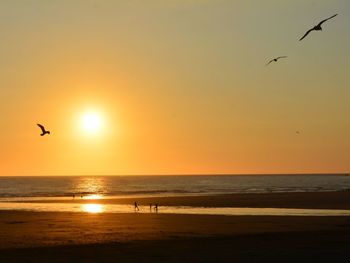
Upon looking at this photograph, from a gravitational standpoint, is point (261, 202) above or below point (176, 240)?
above

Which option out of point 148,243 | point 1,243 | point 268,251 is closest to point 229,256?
point 268,251

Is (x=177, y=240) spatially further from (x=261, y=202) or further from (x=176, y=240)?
(x=261, y=202)

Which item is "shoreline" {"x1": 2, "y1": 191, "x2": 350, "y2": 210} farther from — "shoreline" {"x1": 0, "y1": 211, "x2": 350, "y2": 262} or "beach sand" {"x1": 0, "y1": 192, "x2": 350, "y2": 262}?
"shoreline" {"x1": 0, "y1": 211, "x2": 350, "y2": 262}

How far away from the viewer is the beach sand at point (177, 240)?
75.0 ft

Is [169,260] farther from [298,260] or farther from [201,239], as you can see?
[201,239]

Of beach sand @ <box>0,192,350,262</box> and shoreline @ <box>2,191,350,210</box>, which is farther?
shoreline @ <box>2,191,350,210</box>

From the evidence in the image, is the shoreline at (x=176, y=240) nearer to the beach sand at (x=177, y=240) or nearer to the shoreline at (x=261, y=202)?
the beach sand at (x=177, y=240)

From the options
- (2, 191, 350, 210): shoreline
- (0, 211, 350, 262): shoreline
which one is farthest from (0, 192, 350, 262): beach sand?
(2, 191, 350, 210): shoreline

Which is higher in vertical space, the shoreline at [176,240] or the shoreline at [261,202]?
the shoreline at [261,202]

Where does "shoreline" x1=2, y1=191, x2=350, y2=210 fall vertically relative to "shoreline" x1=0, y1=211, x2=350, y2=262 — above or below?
above

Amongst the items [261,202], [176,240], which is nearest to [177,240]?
[176,240]

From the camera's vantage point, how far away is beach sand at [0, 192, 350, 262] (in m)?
22.9

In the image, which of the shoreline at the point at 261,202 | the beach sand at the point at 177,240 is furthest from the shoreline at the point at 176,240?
the shoreline at the point at 261,202

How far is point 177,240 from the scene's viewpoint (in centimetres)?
2833
